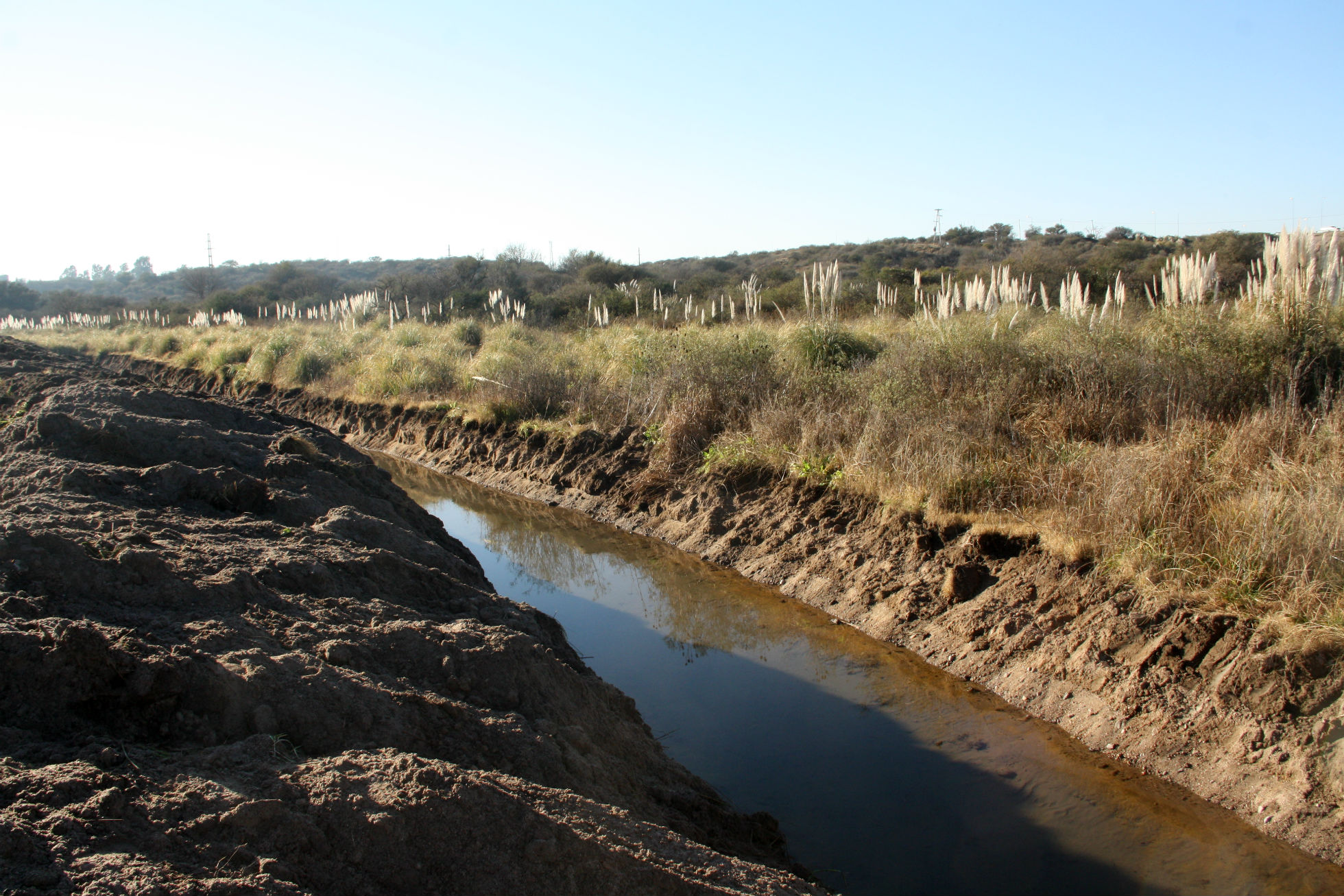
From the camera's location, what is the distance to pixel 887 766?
5.60 meters

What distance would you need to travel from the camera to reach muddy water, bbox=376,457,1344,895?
15.1 feet

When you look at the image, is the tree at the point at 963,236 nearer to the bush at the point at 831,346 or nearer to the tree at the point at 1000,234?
the tree at the point at 1000,234

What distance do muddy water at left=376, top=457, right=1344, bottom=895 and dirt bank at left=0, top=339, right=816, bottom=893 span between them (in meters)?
0.71

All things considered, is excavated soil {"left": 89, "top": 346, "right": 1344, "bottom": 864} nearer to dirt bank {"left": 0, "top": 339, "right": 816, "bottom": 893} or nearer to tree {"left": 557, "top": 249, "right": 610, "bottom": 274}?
dirt bank {"left": 0, "top": 339, "right": 816, "bottom": 893}

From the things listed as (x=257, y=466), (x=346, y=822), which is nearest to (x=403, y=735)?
(x=346, y=822)

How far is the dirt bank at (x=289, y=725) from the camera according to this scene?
8.62 feet

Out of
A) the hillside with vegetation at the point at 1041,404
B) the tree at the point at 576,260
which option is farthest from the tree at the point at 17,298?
the hillside with vegetation at the point at 1041,404

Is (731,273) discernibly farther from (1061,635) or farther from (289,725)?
(289,725)

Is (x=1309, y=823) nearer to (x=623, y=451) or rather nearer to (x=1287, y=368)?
(x=1287, y=368)

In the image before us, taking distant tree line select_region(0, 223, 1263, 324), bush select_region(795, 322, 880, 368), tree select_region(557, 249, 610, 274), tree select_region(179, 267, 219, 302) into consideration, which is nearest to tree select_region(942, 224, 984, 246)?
distant tree line select_region(0, 223, 1263, 324)

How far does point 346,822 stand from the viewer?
9.24 feet

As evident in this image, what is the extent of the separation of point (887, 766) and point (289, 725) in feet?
12.6

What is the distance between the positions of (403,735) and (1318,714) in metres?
5.08

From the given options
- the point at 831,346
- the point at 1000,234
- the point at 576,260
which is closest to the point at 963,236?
the point at 1000,234
